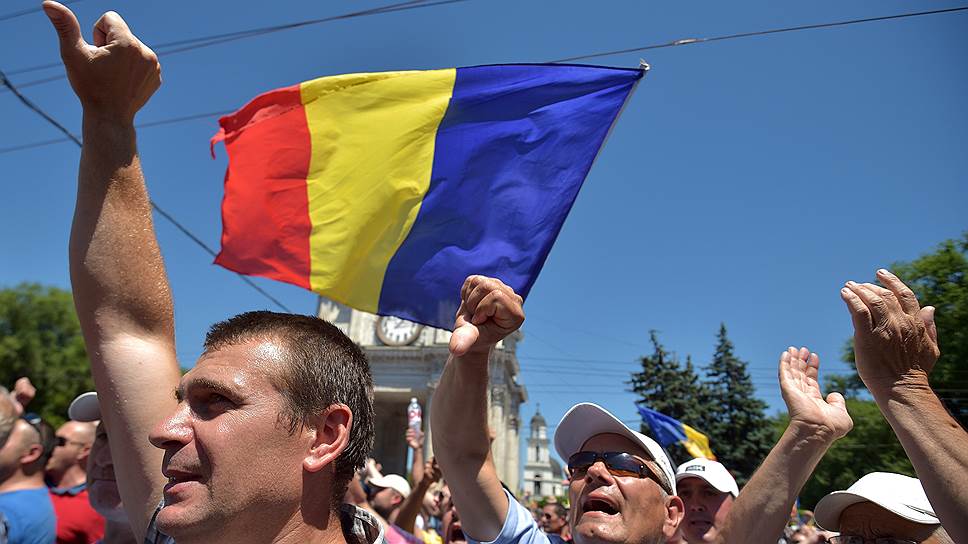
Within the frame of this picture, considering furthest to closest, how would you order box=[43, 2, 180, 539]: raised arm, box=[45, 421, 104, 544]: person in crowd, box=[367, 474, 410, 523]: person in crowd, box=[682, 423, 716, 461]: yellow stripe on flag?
box=[682, 423, 716, 461]: yellow stripe on flag, box=[367, 474, 410, 523]: person in crowd, box=[45, 421, 104, 544]: person in crowd, box=[43, 2, 180, 539]: raised arm

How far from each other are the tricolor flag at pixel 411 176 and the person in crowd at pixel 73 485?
1.43 m

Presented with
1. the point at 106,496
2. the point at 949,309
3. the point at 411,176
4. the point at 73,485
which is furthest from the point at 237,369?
the point at 949,309

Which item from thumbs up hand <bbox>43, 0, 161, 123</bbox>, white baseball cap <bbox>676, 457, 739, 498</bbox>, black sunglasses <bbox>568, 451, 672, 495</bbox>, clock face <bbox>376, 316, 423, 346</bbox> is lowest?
white baseball cap <bbox>676, 457, 739, 498</bbox>

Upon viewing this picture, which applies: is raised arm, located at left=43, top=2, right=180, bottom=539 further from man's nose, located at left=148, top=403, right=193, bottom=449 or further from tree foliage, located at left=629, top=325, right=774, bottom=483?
tree foliage, located at left=629, top=325, right=774, bottom=483

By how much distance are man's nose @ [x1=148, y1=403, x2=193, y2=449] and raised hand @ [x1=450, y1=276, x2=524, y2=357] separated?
0.76 meters

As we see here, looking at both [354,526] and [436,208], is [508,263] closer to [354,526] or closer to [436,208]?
[436,208]

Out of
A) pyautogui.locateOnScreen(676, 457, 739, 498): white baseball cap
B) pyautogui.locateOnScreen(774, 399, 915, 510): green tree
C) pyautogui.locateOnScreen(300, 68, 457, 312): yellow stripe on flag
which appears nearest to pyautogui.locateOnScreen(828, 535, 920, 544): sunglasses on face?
pyautogui.locateOnScreen(676, 457, 739, 498): white baseball cap

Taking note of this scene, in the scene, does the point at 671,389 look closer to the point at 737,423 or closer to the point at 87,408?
the point at 737,423

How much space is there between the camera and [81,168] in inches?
83.4

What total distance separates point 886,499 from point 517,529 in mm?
1871

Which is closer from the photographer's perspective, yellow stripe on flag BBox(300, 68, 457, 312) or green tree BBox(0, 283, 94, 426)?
yellow stripe on flag BBox(300, 68, 457, 312)

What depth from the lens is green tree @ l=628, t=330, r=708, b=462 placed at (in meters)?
38.4

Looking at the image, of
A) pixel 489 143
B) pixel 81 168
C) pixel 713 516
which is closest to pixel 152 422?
pixel 81 168

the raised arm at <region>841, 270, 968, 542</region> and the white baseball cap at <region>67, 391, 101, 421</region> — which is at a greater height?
the raised arm at <region>841, 270, 968, 542</region>
